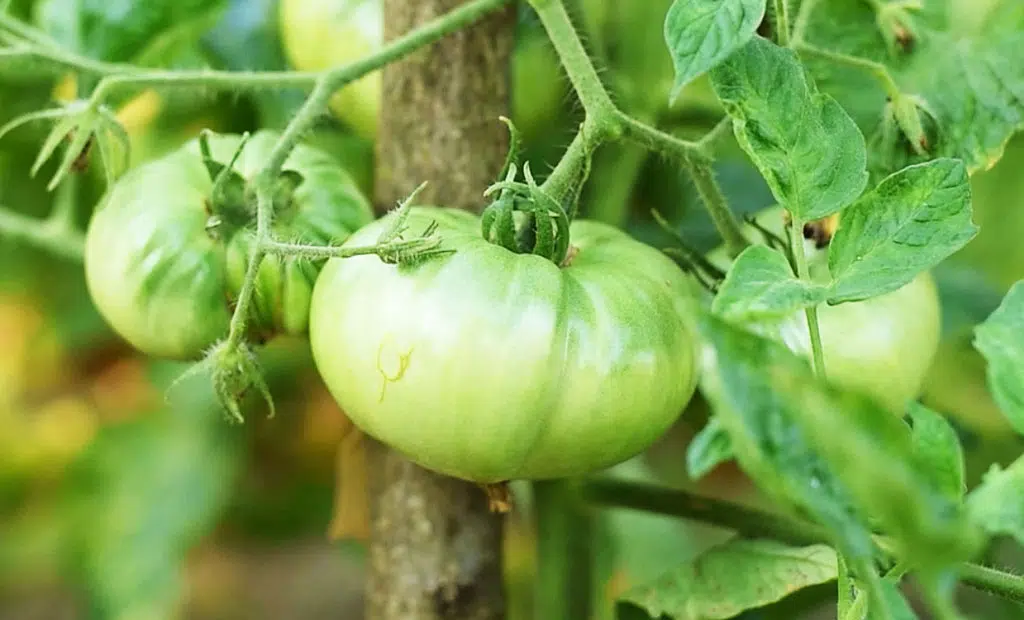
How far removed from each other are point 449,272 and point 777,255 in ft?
0.42

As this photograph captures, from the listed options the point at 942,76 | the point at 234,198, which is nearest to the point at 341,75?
the point at 234,198

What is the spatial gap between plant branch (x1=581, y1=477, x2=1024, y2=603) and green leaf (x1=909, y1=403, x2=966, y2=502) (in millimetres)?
206

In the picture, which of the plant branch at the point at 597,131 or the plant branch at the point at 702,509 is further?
the plant branch at the point at 702,509

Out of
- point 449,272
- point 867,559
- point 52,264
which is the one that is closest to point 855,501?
point 867,559

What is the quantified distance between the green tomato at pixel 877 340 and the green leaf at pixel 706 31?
15 centimetres

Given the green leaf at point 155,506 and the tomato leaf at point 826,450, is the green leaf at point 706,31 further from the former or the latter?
the green leaf at point 155,506

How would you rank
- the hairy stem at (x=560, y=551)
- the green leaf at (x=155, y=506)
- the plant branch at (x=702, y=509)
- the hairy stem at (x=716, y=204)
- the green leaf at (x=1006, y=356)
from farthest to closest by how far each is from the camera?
the green leaf at (x=155, y=506) → the hairy stem at (x=560, y=551) → the plant branch at (x=702, y=509) → the hairy stem at (x=716, y=204) → the green leaf at (x=1006, y=356)

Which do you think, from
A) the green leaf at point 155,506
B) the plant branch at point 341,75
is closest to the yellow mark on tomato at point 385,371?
the plant branch at point 341,75

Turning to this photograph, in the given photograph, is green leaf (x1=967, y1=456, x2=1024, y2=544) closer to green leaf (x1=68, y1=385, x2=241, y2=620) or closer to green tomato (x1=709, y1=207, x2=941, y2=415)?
green tomato (x1=709, y1=207, x2=941, y2=415)

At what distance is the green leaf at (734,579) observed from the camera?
582mm

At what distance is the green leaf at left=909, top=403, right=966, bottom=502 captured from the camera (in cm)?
36

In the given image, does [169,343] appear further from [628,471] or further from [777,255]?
[628,471]

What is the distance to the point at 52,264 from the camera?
121 centimetres

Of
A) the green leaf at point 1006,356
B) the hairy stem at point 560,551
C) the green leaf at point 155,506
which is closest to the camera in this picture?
the green leaf at point 1006,356
